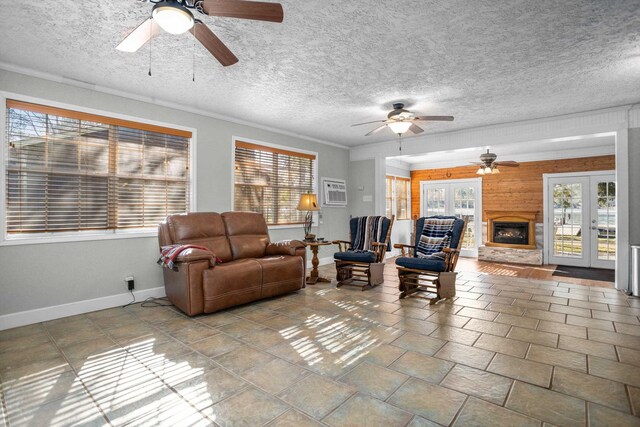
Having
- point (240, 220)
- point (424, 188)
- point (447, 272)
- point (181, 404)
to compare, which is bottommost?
point (181, 404)

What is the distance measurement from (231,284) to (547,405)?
285 cm

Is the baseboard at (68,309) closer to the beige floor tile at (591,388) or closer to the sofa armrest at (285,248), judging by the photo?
the sofa armrest at (285,248)

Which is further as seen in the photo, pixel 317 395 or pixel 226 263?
pixel 226 263

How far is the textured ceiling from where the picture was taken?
2385 mm

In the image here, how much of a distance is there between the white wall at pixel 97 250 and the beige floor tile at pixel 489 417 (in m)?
3.79

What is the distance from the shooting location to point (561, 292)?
178 inches

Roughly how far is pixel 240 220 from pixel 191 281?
1.41 m

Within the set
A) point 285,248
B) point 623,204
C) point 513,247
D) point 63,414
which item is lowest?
point 63,414

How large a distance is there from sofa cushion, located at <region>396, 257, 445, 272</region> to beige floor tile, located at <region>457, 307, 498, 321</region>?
22.2 inches

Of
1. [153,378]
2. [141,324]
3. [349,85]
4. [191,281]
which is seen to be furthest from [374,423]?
[349,85]

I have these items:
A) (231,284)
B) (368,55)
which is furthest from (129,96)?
(368,55)

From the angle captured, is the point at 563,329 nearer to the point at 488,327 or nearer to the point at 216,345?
the point at 488,327

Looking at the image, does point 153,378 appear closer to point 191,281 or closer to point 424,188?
point 191,281

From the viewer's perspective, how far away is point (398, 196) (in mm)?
8906
